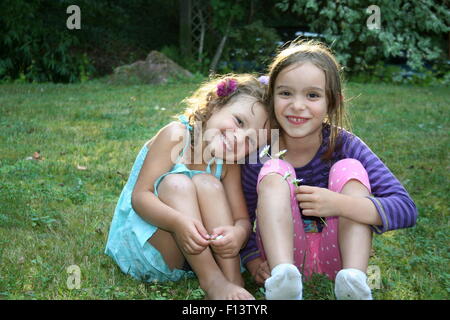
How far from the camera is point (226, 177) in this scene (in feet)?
7.61

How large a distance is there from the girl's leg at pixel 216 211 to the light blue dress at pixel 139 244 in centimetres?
14

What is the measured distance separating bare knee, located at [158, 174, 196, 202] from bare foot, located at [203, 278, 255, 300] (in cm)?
34

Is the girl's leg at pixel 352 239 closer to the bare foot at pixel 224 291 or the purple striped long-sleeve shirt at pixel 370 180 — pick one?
the purple striped long-sleeve shirt at pixel 370 180

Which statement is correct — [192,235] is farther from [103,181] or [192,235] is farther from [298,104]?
[103,181]

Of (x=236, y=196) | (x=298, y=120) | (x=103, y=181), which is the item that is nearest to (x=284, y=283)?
(x=236, y=196)

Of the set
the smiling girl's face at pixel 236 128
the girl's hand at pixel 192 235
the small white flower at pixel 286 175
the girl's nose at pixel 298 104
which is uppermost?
the girl's nose at pixel 298 104

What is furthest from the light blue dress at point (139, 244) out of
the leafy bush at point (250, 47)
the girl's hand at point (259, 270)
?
the leafy bush at point (250, 47)

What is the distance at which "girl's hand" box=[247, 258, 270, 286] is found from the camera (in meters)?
2.20

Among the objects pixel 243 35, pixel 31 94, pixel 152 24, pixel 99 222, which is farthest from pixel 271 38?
pixel 99 222

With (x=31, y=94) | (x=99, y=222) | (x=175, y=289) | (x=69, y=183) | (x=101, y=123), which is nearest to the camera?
(x=175, y=289)

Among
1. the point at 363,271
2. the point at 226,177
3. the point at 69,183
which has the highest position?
the point at 226,177

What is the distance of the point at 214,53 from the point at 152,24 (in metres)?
1.19

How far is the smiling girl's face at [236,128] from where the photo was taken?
7.39ft
